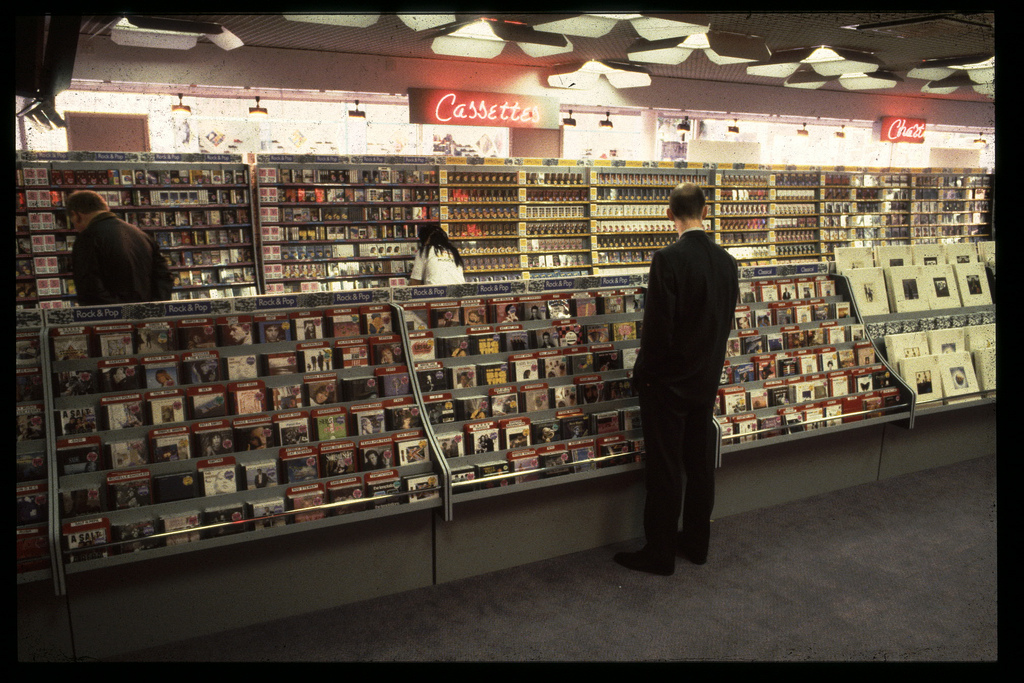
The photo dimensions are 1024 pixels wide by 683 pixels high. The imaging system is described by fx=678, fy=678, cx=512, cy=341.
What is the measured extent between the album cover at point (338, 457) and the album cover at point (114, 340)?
0.88 meters

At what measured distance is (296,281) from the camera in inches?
329

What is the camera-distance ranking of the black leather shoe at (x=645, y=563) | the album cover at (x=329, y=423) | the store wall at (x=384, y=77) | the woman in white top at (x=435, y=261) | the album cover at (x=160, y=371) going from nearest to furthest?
the album cover at (x=160, y=371) → the album cover at (x=329, y=423) → the black leather shoe at (x=645, y=563) → the woman in white top at (x=435, y=261) → the store wall at (x=384, y=77)

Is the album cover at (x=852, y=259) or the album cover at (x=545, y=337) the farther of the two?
the album cover at (x=852, y=259)

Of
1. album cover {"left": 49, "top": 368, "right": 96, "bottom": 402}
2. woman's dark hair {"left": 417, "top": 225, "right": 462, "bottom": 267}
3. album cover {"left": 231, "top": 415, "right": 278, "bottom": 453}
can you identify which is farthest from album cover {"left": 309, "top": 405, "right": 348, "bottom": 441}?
woman's dark hair {"left": 417, "top": 225, "right": 462, "bottom": 267}

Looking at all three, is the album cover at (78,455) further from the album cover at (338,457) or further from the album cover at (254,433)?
the album cover at (338,457)

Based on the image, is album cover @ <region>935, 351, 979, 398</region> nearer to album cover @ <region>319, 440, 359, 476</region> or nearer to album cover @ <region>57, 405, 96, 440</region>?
album cover @ <region>319, 440, 359, 476</region>

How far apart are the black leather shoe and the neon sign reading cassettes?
8.21 m

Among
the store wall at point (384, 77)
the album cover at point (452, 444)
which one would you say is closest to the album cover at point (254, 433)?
the album cover at point (452, 444)

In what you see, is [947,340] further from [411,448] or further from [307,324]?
[307,324]

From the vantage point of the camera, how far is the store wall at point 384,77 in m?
9.20

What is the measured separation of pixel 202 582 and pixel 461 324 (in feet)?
5.26

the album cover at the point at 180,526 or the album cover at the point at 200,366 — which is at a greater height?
the album cover at the point at 200,366

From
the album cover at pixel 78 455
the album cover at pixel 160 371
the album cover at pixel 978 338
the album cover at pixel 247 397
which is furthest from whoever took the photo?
the album cover at pixel 978 338

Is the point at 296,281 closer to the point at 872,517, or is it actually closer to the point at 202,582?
the point at 202,582
